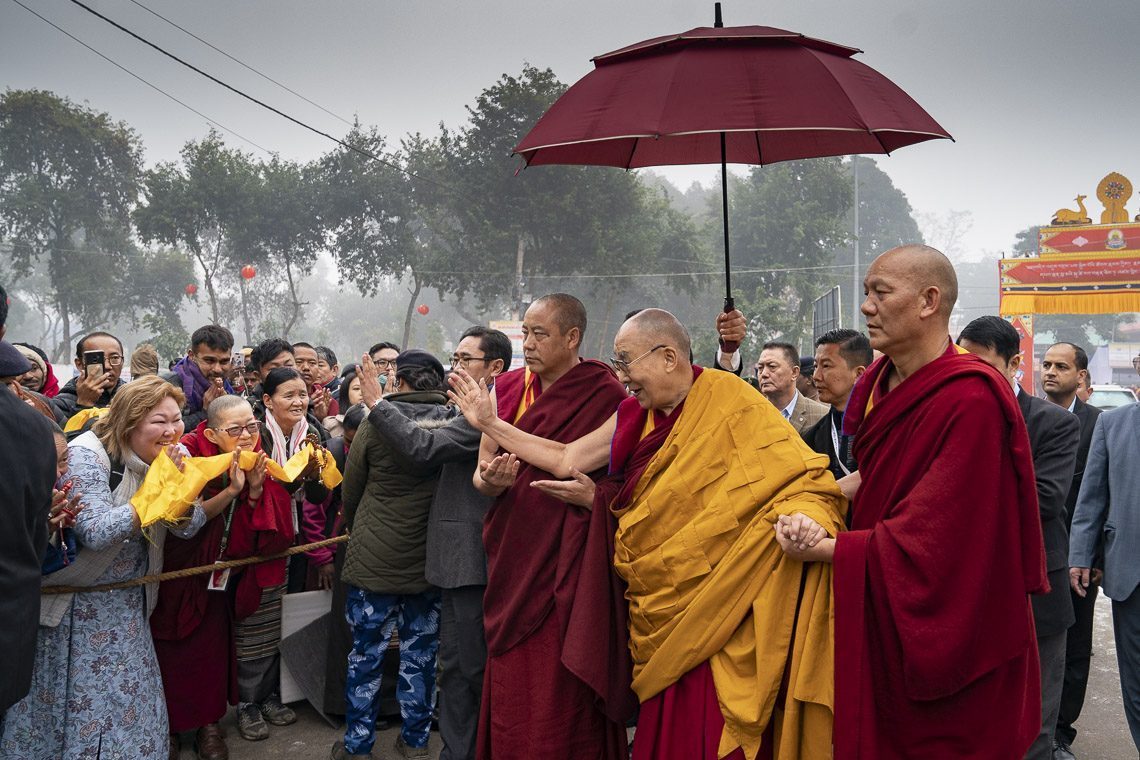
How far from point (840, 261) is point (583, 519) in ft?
216

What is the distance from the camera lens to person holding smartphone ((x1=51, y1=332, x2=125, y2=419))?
4996mm

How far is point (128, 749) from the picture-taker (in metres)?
3.40

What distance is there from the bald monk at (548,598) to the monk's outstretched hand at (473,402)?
15 centimetres

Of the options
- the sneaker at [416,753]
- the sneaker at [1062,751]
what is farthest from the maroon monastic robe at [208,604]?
the sneaker at [1062,751]

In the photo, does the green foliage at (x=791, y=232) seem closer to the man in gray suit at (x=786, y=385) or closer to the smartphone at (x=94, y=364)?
the man in gray suit at (x=786, y=385)

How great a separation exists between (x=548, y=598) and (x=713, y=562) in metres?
0.75

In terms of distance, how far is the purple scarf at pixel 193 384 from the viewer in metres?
5.27

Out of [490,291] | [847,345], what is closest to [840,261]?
[490,291]

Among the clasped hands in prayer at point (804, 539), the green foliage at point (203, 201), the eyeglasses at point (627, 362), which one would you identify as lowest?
the clasped hands in prayer at point (804, 539)

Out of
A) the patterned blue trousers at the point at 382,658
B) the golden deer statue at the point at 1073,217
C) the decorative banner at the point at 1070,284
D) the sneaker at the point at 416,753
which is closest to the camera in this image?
the patterned blue trousers at the point at 382,658

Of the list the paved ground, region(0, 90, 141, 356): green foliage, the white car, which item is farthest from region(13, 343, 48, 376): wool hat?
region(0, 90, 141, 356): green foliage

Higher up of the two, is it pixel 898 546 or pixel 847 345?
pixel 847 345

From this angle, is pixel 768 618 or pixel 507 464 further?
pixel 507 464

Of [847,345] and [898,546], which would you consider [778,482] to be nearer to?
[898,546]
